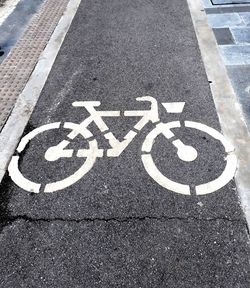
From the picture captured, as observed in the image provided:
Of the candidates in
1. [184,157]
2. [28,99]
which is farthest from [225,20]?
[28,99]

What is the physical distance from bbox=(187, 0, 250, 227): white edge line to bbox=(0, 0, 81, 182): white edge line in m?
3.01

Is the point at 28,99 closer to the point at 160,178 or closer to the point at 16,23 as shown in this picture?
the point at 160,178

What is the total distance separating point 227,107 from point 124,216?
103 inches

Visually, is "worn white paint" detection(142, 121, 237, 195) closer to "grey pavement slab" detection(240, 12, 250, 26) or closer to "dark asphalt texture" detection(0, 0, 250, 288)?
"dark asphalt texture" detection(0, 0, 250, 288)

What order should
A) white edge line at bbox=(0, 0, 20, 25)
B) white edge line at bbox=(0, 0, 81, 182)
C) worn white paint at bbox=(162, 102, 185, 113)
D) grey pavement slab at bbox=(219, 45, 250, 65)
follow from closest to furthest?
white edge line at bbox=(0, 0, 81, 182), worn white paint at bbox=(162, 102, 185, 113), grey pavement slab at bbox=(219, 45, 250, 65), white edge line at bbox=(0, 0, 20, 25)

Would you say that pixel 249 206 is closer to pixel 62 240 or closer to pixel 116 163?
pixel 116 163

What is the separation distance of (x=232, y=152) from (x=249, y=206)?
35.1 inches

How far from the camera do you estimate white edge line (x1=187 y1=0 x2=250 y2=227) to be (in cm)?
414

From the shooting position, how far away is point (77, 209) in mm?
3920

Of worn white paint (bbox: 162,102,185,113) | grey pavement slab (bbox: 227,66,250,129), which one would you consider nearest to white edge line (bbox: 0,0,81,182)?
worn white paint (bbox: 162,102,185,113)

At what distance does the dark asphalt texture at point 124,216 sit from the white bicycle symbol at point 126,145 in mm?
87

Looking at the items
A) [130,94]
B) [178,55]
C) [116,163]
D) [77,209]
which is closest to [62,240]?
[77,209]

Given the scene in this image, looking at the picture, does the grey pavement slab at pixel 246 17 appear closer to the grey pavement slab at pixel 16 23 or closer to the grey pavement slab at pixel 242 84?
the grey pavement slab at pixel 242 84

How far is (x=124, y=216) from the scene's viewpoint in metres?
3.81
